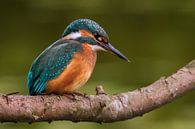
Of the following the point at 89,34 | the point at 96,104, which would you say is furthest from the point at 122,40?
the point at 96,104

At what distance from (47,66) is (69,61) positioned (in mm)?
75

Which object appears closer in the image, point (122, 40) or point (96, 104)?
point (96, 104)

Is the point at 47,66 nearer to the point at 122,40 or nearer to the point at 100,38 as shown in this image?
the point at 100,38

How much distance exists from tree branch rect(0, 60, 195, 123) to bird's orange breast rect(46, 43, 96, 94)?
7 cm

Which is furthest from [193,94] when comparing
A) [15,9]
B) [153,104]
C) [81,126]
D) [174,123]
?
[153,104]

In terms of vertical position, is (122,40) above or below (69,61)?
above

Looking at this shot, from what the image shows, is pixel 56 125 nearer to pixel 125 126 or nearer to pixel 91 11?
pixel 125 126

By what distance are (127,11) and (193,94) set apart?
5.65ft

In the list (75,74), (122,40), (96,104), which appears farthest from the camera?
(122,40)

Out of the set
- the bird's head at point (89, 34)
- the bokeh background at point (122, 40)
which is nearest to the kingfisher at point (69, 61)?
the bird's head at point (89, 34)

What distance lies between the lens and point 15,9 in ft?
23.1

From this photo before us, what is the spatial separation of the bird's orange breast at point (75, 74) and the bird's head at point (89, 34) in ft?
0.10

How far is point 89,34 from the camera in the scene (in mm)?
2006

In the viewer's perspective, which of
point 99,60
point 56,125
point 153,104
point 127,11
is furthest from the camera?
point 127,11
